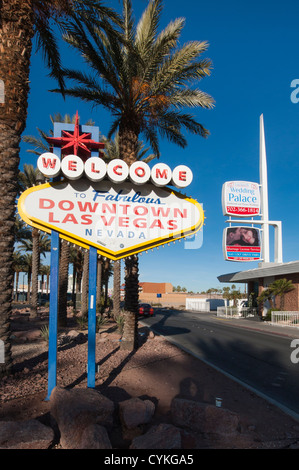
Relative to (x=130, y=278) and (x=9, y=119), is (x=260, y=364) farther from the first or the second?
(x=9, y=119)

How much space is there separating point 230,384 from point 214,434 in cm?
299

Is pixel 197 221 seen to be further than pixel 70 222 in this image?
Yes

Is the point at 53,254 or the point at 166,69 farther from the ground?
the point at 166,69

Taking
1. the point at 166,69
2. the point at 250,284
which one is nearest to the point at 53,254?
the point at 166,69

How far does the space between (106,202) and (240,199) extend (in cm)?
2869

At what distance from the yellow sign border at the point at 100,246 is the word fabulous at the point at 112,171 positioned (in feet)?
1.53

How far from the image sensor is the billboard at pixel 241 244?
3300cm

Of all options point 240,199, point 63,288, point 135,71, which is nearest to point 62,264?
point 63,288
